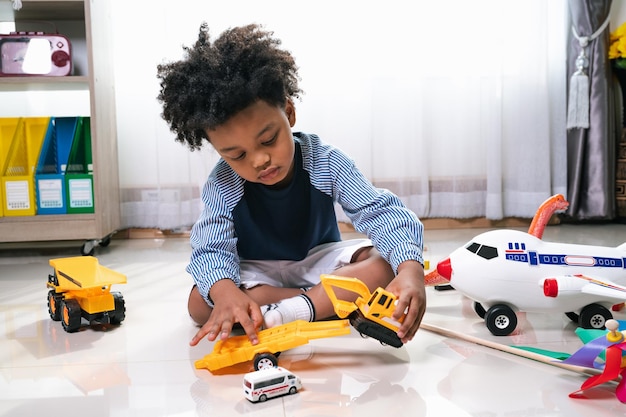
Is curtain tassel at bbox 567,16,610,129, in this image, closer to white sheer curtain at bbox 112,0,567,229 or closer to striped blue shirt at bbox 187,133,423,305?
white sheer curtain at bbox 112,0,567,229

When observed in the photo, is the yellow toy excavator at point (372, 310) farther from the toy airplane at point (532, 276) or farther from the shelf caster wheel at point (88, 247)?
the shelf caster wheel at point (88, 247)

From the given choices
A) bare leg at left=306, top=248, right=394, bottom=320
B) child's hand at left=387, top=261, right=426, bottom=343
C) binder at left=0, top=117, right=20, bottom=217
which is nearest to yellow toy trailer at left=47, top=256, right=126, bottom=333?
bare leg at left=306, top=248, right=394, bottom=320

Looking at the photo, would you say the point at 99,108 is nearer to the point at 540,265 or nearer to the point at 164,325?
the point at 164,325

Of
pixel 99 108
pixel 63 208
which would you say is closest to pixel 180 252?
pixel 63 208

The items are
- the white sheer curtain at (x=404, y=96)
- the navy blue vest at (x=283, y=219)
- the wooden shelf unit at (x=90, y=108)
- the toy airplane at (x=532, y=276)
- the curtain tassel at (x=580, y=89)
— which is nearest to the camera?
the toy airplane at (x=532, y=276)

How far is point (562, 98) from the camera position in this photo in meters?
2.14

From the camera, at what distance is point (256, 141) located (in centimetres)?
93

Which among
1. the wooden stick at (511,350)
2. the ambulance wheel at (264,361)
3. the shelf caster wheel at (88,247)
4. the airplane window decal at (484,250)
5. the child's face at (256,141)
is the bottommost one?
the wooden stick at (511,350)

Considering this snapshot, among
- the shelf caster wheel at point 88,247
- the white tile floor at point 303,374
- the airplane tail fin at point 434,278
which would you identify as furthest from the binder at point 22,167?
the airplane tail fin at point 434,278

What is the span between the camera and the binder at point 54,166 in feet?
5.82

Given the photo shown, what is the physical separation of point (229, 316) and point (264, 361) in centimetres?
9

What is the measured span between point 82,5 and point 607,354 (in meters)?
1.60

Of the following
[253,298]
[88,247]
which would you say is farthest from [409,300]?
[88,247]

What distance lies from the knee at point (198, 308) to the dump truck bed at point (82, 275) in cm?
11
